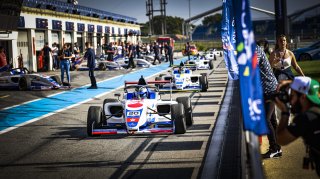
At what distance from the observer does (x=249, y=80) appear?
416 centimetres

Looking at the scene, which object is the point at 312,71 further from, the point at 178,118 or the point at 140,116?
the point at 140,116

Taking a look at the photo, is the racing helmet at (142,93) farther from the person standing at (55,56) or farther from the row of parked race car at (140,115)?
the person standing at (55,56)

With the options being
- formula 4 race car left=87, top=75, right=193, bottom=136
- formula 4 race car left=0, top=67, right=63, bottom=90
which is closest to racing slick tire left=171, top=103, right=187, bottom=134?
formula 4 race car left=87, top=75, right=193, bottom=136

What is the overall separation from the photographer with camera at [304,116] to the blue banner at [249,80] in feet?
0.58

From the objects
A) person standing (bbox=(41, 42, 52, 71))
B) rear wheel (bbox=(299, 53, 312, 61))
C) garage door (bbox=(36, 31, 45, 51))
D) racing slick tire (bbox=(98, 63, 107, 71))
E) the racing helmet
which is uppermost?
garage door (bbox=(36, 31, 45, 51))

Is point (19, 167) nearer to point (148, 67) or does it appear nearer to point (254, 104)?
point (254, 104)

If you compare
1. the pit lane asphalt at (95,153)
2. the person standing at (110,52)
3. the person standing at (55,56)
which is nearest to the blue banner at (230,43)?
the pit lane asphalt at (95,153)

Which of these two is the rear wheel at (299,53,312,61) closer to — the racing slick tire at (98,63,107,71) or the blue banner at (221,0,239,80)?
the racing slick tire at (98,63,107,71)

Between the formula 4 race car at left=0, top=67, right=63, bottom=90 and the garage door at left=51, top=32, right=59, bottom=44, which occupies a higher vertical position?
the garage door at left=51, top=32, right=59, bottom=44

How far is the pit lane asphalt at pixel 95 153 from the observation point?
23.8 feet

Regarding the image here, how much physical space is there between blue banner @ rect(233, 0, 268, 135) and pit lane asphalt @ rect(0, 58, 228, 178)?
9.31ft

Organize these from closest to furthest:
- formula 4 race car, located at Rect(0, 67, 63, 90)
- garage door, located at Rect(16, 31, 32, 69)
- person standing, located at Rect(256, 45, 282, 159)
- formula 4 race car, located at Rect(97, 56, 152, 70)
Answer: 1. person standing, located at Rect(256, 45, 282, 159)
2. formula 4 race car, located at Rect(0, 67, 63, 90)
3. garage door, located at Rect(16, 31, 32, 69)
4. formula 4 race car, located at Rect(97, 56, 152, 70)

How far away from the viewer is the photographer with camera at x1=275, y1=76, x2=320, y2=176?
12.8 ft

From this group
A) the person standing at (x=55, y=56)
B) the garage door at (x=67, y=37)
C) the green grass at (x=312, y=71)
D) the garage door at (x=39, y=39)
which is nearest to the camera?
the green grass at (x=312, y=71)
